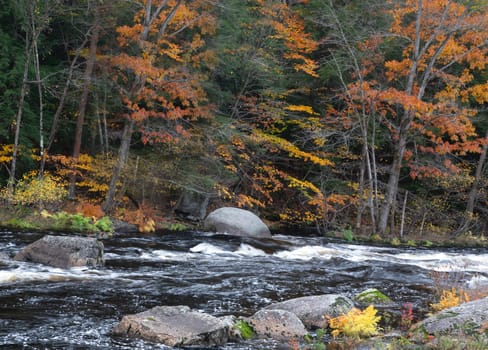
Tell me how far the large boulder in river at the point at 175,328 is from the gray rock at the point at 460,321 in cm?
220

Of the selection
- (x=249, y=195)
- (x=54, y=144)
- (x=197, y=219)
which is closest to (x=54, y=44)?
(x=54, y=144)

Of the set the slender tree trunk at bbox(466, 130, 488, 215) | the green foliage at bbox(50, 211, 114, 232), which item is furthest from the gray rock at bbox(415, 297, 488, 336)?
the slender tree trunk at bbox(466, 130, 488, 215)

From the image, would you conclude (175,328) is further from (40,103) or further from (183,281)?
(40,103)

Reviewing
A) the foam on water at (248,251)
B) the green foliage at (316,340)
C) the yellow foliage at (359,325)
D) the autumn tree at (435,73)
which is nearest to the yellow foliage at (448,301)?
the yellow foliage at (359,325)

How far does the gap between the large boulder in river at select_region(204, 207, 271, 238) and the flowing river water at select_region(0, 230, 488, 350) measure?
56.2 inches

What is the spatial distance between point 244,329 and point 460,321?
238cm

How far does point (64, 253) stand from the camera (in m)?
9.73

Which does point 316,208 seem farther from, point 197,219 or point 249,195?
point 197,219

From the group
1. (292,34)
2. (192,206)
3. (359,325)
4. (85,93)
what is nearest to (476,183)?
(292,34)

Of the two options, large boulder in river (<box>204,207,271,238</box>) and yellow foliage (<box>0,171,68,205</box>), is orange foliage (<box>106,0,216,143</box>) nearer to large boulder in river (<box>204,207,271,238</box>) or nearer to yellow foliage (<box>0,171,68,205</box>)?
large boulder in river (<box>204,207,271,238</box>)

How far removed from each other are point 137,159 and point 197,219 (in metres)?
3.08

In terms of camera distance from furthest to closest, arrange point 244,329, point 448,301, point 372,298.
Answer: point 372,298, point 448,301, point 244,329

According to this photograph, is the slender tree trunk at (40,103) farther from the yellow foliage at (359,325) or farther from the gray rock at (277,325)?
the yellow foliage at (359,325)

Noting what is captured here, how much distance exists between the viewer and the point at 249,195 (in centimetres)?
2172
